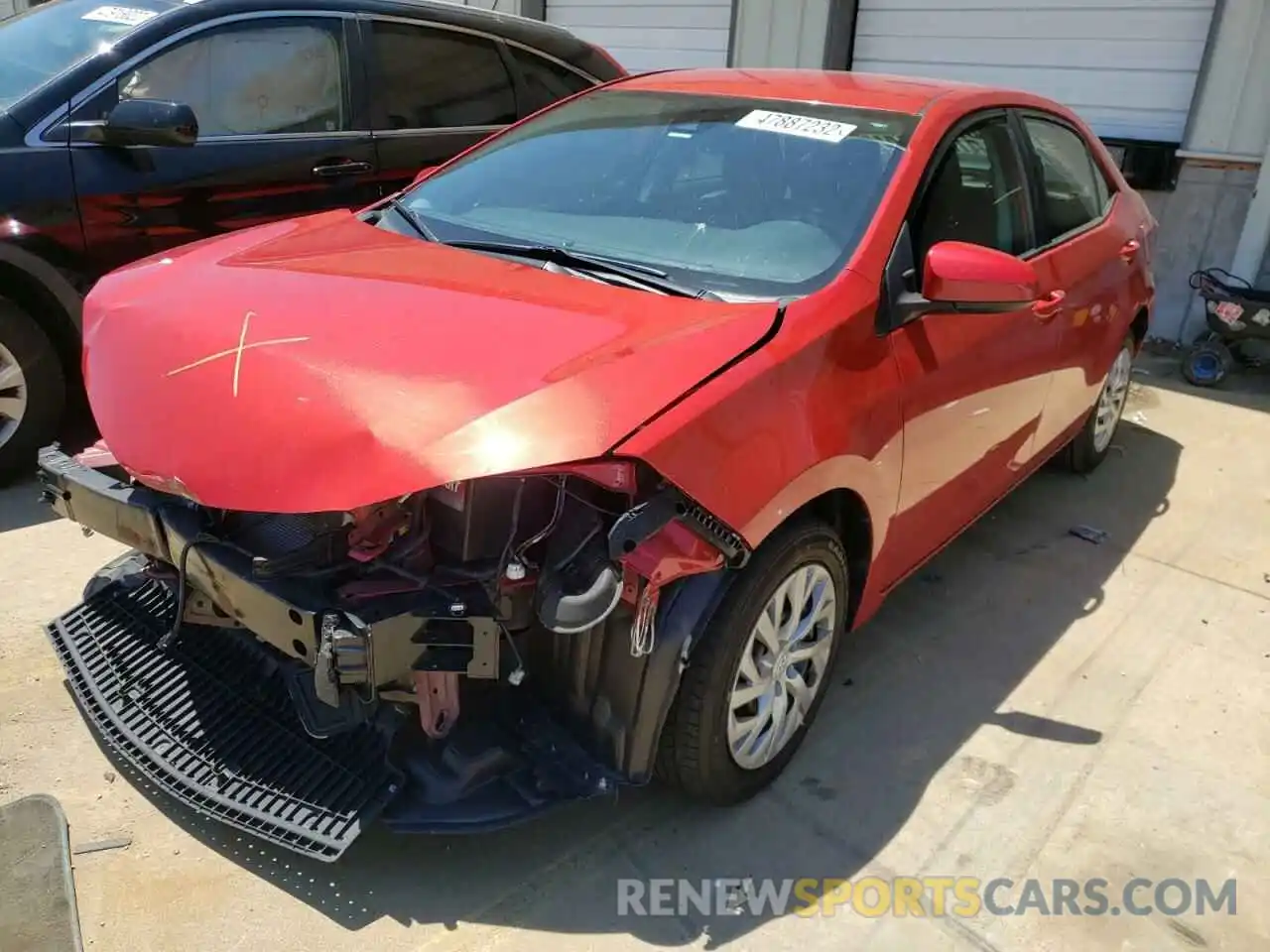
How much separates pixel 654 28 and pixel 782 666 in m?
8.24

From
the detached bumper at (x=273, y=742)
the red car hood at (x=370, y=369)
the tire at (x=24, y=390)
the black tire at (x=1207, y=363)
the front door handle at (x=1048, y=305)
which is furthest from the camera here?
the black tire at (x=1207, y=363)

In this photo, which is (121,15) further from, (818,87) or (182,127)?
(818,87)

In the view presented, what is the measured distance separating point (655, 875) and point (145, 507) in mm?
1409

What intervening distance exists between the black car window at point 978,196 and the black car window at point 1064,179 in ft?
0.71

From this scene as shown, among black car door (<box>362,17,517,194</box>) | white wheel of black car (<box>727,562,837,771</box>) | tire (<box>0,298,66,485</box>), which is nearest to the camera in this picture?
white wheel of black car (<box>727,562,837,771</box>)

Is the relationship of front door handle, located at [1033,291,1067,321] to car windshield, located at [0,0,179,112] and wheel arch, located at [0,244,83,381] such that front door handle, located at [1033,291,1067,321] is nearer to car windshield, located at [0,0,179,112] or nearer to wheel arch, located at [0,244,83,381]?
wheel arch, located at [0,244,83,381]

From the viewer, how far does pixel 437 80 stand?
16.0ft

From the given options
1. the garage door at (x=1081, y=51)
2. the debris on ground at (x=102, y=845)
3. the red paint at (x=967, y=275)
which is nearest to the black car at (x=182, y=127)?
the debris on ground at (x=102, y=845)

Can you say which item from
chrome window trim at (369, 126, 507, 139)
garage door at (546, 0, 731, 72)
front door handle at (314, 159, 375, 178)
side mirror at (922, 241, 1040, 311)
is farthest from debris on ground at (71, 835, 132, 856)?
garage door at (546, 0, 731, 72)

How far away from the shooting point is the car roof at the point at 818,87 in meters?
3.08

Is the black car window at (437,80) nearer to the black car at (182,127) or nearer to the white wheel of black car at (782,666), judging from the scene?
the black car at (182,127)

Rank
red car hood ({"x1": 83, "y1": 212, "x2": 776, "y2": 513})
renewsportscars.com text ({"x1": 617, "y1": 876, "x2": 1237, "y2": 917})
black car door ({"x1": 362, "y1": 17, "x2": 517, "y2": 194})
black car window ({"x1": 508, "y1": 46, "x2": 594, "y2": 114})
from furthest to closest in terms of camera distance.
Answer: black car window ({"x1": 508, "y1": 46, "x2": 594, "y2": 114}) < black car door ({"x1": 362, "y1": 17, "x2": 517, "y2": 194}) < renewsportscars.com text ({"x1": 617, "y1": 876, "x2": 1237, "y2": 917}) < red car hood ({"x1": 83, "y1": 212, "x2": 776, "y2": 513})

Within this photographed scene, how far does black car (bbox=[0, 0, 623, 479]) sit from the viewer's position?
3.80 meters

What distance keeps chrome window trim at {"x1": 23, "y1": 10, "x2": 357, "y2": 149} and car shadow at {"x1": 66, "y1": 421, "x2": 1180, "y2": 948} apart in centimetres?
250
